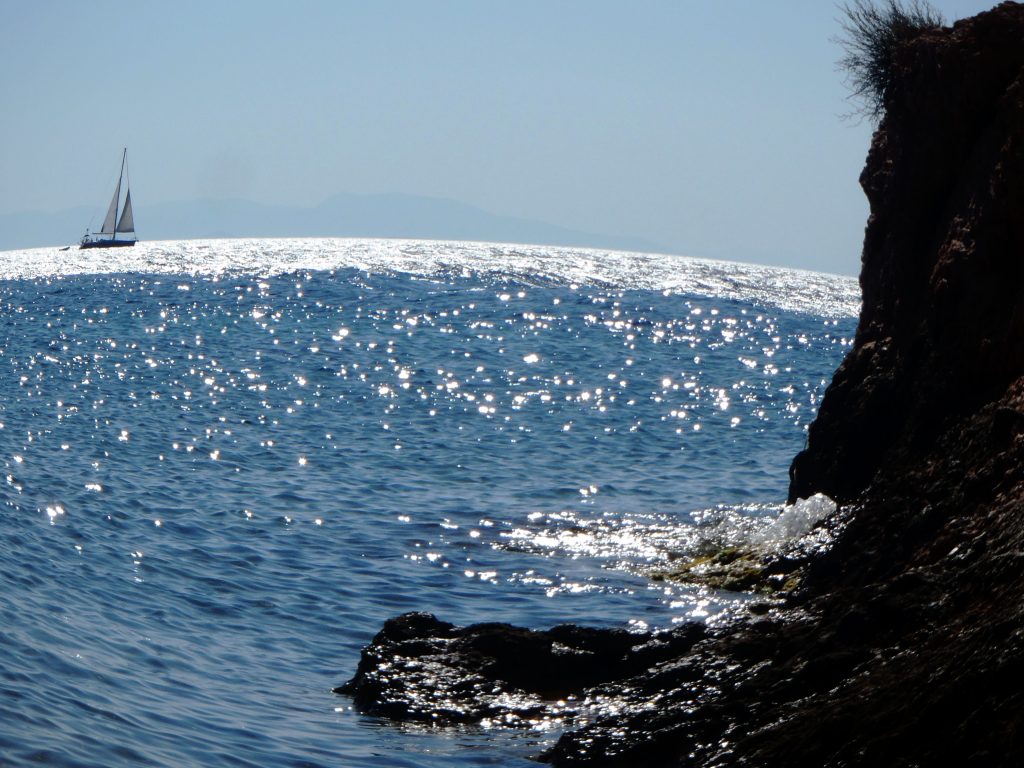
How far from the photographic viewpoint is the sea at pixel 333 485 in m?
10.7

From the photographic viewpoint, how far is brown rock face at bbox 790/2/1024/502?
464 inches

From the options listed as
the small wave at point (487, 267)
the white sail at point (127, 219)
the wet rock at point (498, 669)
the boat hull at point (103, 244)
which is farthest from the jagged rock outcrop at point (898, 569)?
the white sail at point (127, 219)

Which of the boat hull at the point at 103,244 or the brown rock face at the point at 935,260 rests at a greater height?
the brown rock face at the point at 935,260

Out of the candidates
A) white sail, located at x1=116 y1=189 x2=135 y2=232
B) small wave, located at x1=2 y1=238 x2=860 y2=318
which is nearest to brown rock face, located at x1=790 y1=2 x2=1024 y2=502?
small wave, located at x1=2 y1=238 x2=860 y2=318

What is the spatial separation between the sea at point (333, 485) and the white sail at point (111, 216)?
1669 inches

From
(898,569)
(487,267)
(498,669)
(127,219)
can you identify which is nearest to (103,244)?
(127,219)

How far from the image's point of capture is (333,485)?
21.5 metres

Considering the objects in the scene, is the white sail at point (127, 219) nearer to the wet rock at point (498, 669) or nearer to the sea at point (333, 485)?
the sea at point (333, 485)

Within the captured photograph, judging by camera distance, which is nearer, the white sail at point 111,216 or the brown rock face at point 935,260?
the brown rock face at point 935,260

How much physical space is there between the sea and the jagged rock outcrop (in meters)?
0.88

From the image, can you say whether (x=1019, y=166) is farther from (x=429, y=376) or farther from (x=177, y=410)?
(x=429, y=376)

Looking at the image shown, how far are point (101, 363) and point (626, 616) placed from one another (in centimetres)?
2308

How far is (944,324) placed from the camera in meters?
12.7

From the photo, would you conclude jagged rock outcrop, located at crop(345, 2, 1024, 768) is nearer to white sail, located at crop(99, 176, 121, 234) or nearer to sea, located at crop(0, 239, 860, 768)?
sea, located at crop(0, 239, 860, 768)
